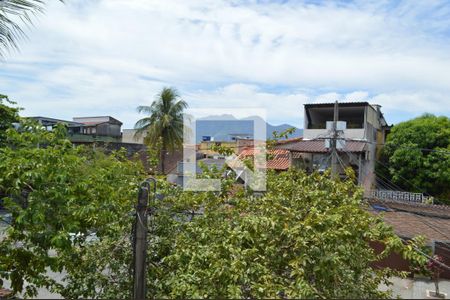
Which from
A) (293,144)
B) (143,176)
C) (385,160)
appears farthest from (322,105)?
(143,176)

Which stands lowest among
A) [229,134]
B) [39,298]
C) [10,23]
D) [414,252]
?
[39,298]

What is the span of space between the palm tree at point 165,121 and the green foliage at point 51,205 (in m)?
18.1

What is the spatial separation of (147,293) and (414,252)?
7.96 feet

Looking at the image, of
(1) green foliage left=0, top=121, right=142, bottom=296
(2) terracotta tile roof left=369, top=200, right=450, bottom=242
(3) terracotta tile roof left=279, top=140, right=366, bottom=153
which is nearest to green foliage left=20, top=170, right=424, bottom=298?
(1) green foliage left=0, top=121, right=142, bottom=296

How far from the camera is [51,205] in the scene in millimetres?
3371

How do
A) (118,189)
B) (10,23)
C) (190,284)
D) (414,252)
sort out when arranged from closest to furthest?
(190,284) → (414,252) → (10,23) → (118,189)

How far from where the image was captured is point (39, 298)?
11.8 feet

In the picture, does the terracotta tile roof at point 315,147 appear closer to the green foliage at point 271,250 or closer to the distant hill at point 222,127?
the distant hill at point 222,127

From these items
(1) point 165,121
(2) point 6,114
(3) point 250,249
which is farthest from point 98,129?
(3) point 250,249

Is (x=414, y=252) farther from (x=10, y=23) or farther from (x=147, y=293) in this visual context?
(x=10, y=23)

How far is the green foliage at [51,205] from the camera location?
3.32 m

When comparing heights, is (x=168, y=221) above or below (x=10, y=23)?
below

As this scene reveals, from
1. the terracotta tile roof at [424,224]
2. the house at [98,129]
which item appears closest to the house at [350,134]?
the terracotta tile roof at [424,224]

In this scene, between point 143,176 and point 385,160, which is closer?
A: point 143,176
